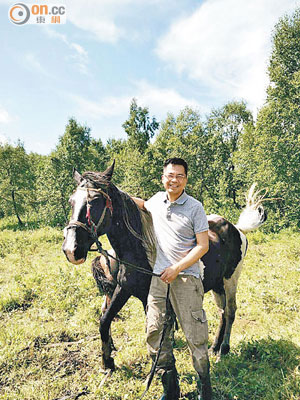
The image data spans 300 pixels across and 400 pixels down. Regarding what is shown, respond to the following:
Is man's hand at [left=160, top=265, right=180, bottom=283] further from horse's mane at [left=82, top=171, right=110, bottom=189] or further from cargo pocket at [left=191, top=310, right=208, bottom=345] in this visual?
horse's mane at [left=82, top=171, right=110, bottom=189]

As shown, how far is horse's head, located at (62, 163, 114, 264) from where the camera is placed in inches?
101

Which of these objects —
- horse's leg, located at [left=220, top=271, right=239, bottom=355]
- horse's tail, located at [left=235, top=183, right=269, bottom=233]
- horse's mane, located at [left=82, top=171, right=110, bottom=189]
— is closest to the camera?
horse's mane, located at [left=82, top=171, right=110, bottom=189]

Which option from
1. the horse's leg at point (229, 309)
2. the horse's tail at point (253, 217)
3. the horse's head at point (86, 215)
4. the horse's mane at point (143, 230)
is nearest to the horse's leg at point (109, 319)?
the horse's mane at point (143, 230)

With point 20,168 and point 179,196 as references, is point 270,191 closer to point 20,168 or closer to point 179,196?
point 179,196

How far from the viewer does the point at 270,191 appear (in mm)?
14891

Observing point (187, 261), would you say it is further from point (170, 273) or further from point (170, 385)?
point (170, 385)

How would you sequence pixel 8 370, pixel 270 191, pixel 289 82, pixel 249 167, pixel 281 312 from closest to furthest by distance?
1. pixel 8 370
2. pixel 281 312
3. pixel 289 82
4. pixel 270 191
5. pixel 249 167

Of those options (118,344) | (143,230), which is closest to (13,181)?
(118,344)

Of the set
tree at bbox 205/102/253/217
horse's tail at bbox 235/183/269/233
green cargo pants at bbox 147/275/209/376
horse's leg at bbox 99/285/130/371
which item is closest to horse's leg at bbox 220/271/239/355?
horse's tail at bbox 235/183/269/233

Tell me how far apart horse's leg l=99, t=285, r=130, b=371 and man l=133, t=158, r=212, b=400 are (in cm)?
69

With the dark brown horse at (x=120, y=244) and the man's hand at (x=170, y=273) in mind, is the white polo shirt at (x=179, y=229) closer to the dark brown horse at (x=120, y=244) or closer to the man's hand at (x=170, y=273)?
the man's hand at (x=170, y=273)

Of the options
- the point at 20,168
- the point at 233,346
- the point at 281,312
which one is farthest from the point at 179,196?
the point at 20,168

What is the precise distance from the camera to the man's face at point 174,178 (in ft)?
8.24

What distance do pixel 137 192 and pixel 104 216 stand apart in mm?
19833
